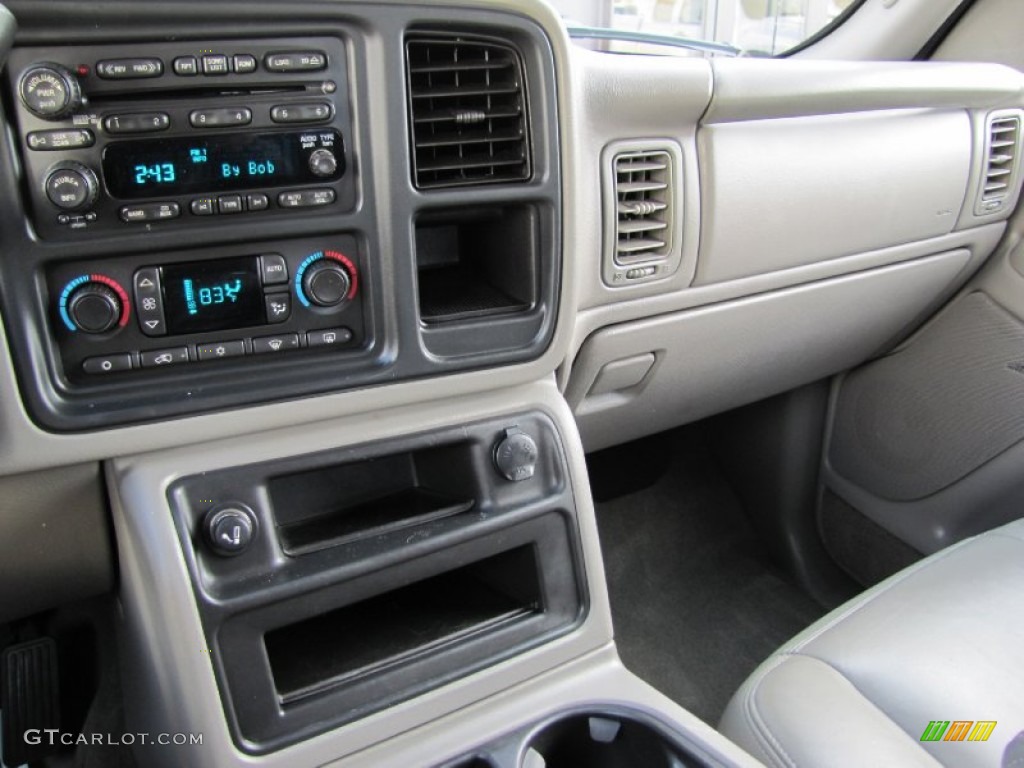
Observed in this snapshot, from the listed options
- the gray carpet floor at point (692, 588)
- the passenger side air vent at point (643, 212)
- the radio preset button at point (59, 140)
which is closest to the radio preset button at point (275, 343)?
the radio preset button at point (59, 140)

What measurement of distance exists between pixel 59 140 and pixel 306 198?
19cm

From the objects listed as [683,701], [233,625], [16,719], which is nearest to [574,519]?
[233,625]

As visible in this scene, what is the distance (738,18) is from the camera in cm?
199

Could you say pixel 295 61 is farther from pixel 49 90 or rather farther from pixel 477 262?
pixel 477 262

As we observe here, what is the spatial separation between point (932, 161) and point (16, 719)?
60.5 inches

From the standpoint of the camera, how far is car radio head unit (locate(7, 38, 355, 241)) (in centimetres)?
65

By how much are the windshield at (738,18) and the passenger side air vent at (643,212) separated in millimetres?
818

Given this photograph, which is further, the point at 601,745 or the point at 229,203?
the point at 601,745

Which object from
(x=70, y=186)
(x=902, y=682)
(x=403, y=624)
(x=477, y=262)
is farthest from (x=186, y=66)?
(x=902, y=682)

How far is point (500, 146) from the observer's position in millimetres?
857

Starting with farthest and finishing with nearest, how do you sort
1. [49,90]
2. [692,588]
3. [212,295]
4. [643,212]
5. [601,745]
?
[692,588] → [643,212] → [601,745] → [212,295] → [49,90]

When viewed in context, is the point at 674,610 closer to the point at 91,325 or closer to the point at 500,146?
the point at 500,146

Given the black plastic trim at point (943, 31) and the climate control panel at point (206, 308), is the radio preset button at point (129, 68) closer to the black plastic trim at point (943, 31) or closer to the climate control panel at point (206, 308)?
the climate control panel at point (206, 308)

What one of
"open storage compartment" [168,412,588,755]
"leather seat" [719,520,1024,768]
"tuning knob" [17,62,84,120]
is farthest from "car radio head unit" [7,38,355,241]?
"leather seat" [719,520,1024,768]
